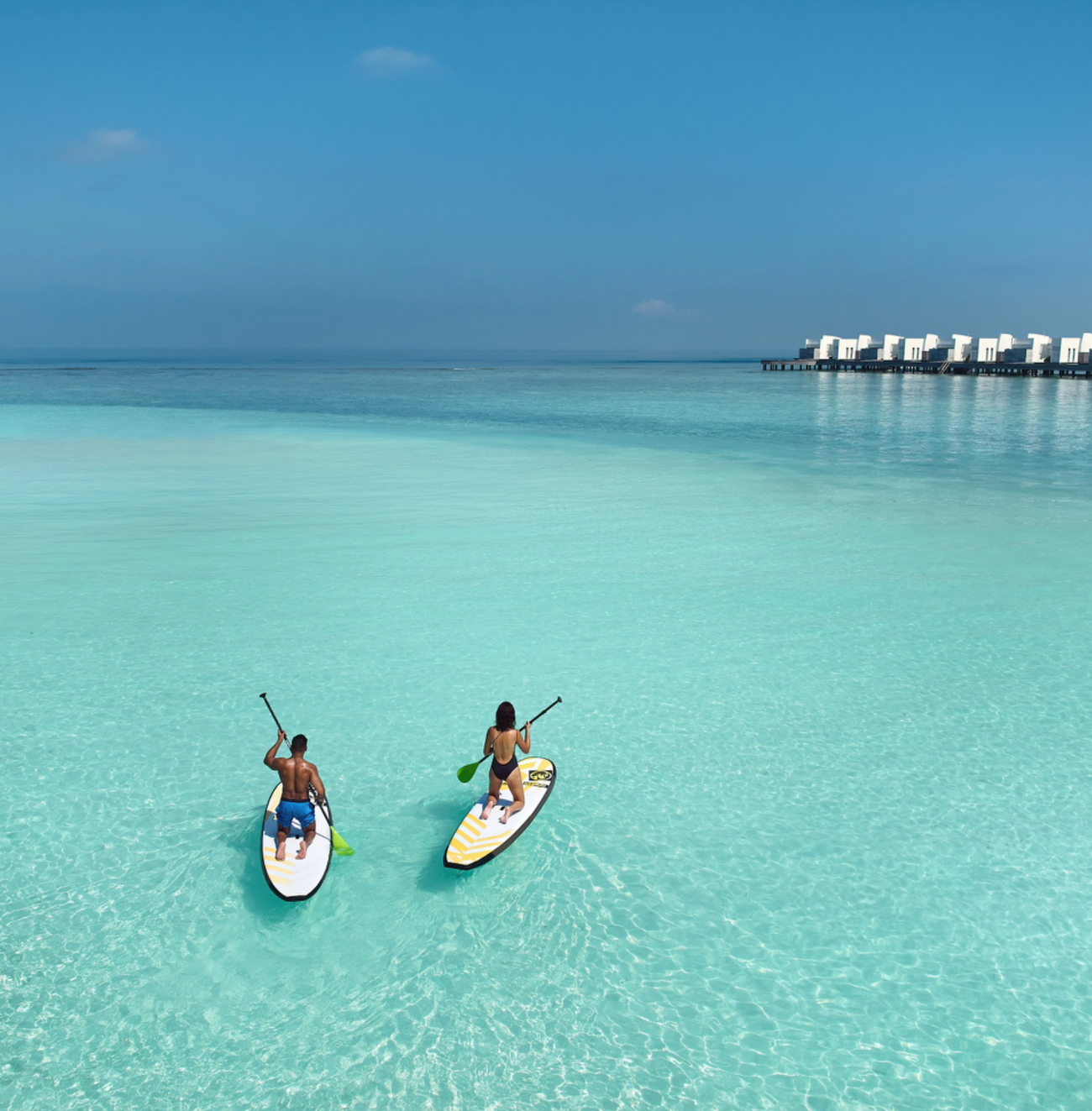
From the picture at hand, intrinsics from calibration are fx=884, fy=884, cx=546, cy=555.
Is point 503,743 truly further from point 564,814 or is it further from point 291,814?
point 291,814

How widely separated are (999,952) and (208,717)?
899cm

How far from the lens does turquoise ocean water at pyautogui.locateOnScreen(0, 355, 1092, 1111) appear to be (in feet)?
20.9

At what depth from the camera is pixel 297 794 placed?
797 cm

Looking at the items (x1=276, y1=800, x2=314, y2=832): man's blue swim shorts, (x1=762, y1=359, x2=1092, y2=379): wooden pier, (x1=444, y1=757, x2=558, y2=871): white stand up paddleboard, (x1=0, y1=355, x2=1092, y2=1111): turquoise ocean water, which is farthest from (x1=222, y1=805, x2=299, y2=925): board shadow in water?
(x1=762, y1=359, x2=1092, y2=379): wooden pier

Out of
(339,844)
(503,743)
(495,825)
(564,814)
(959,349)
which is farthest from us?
(959,349)

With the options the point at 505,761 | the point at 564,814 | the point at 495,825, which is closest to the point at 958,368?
the point at 564,814

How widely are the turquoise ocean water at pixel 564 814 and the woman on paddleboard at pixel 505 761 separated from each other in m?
0.54

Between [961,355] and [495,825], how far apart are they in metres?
122

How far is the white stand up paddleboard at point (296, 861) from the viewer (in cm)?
753

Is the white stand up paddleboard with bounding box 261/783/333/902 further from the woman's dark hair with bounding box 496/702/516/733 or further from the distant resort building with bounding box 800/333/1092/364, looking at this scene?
the distant resort building with bounding box 800/333/1092/364

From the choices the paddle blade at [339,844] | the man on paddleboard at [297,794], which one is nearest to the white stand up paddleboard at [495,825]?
the paddle blade at [339,844]

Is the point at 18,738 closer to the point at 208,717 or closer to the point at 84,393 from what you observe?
the point at 208,717

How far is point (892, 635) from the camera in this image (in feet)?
46.7

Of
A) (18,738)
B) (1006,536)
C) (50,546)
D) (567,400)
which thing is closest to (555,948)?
(18,738)
